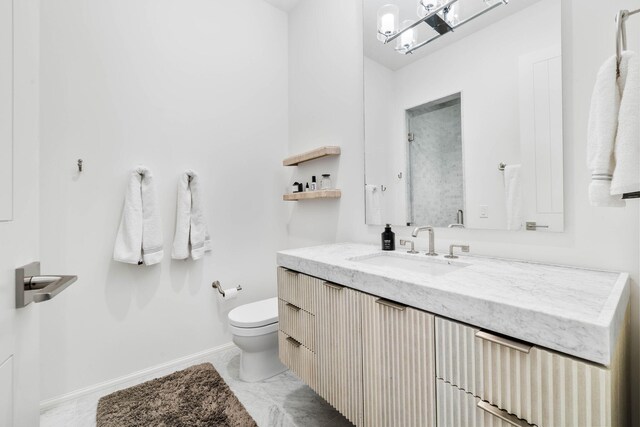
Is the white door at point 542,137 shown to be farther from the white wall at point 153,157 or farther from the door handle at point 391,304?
the white wall at point 153,157

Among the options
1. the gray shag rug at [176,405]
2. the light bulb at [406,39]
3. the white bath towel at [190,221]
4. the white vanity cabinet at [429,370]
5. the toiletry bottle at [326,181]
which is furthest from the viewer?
the toiletry bottle at [326,181]

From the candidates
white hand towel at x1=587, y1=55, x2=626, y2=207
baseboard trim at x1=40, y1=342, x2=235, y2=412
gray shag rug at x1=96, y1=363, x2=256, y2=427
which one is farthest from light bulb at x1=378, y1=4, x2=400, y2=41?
baseboard trim at x1=40, y1=342, x2=235, y2=412

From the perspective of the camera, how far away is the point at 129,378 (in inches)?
72.2

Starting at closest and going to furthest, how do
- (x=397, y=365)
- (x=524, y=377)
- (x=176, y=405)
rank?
1. (x=524, y=377)
2. (x=397, y=365)
3. (x=176, y=405)

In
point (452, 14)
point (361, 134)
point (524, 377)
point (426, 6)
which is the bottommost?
point (524, 377)

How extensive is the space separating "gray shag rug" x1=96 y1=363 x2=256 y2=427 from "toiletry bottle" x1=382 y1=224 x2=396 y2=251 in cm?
116

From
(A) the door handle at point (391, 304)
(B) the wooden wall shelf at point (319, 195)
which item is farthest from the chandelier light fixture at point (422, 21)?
(A) the door handle at point (391, 304)

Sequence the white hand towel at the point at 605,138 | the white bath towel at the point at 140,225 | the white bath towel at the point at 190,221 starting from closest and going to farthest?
the white hand towel at the point at 605,138 < the white bath towel at the point at 140,225 < the white bath towel at the point at 190,221

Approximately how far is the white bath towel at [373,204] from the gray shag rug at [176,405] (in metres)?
1.32

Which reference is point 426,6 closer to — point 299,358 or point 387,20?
point 387,20

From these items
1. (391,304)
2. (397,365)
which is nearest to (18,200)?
(391,304)

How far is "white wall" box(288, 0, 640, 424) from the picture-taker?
1017 millimetres

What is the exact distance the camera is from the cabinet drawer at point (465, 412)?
2.46 ft

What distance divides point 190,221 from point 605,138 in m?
2.11
